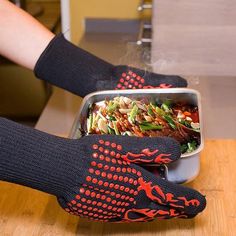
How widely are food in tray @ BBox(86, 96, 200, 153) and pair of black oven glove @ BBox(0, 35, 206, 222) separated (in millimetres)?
82

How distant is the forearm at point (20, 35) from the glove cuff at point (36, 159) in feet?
0.90

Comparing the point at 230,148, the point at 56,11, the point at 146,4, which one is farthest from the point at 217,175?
the point at 56,11

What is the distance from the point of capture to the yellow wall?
1.53 m

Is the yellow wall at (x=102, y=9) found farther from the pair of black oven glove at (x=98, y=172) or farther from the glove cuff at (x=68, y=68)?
the pair of black oven glove at (x=98, y=172)

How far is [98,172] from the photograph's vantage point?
1.98 feet

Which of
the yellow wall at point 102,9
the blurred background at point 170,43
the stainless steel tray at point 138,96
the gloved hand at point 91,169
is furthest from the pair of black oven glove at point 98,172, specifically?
the yellow wall at point 102,9

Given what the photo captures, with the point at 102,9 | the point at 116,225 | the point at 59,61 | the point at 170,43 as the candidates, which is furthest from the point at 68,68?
the point at 102,9

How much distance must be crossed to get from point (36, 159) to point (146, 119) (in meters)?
0.22

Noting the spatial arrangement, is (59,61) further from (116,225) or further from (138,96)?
(116,225)

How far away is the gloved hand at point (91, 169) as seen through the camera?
59 centimetres

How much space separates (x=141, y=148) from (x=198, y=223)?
0.68 feet

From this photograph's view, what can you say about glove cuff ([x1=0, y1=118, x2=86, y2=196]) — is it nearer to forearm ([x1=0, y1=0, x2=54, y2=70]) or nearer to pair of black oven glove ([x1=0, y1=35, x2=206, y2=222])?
pair of black oven glove ([x1=0, y1=35, x2=206, y2=222])

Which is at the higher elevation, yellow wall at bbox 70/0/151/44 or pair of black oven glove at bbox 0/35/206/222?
pair of black oven glove at bbox 0/35/206/222

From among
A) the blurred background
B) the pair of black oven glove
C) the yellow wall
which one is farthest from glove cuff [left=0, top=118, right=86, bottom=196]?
the yellow wall
